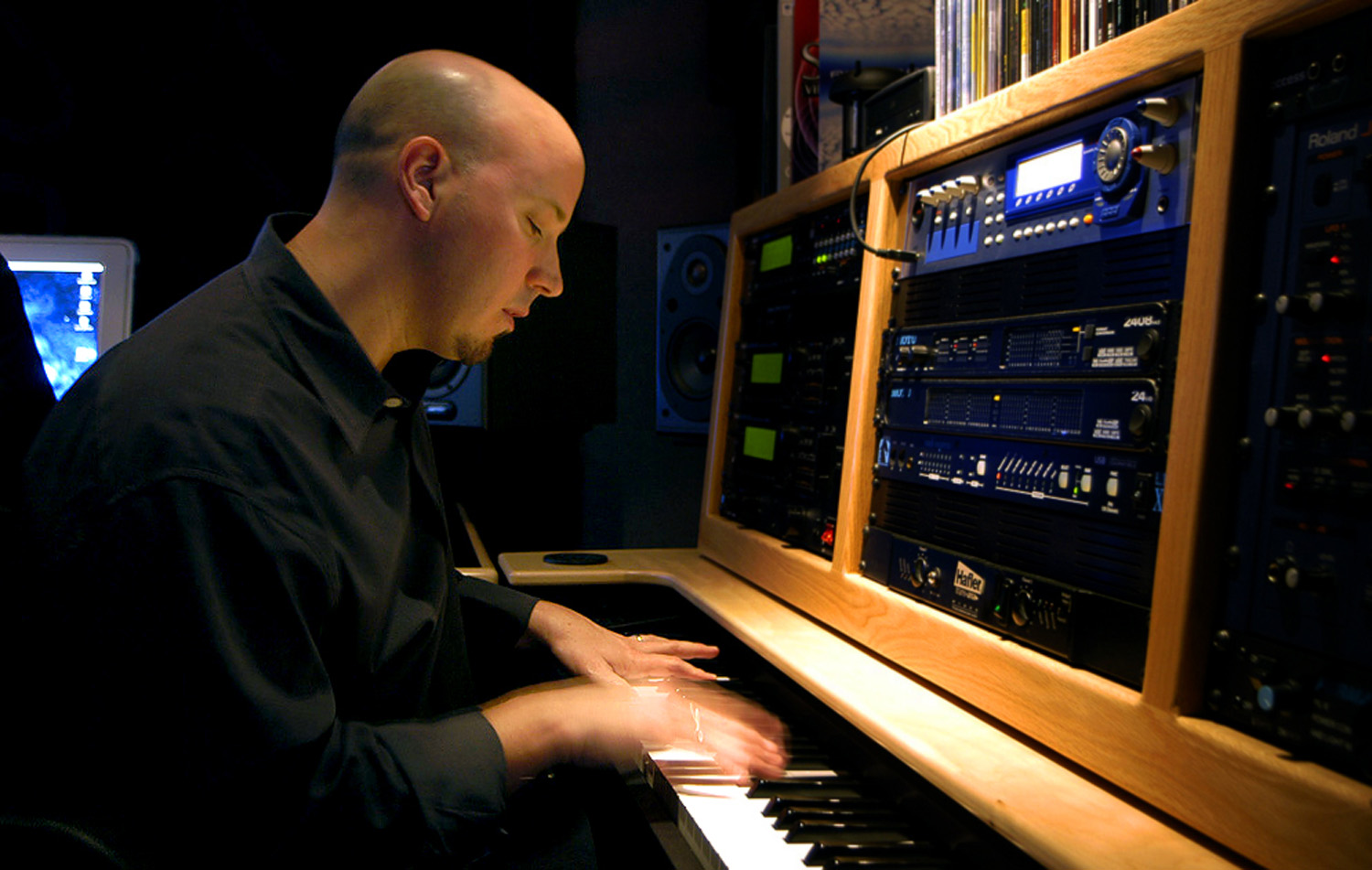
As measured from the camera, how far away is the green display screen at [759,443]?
1.70 meters

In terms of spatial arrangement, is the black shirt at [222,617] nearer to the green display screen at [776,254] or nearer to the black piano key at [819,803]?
the black piano key at [819,803]

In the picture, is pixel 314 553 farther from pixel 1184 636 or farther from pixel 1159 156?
pixel 1159 156

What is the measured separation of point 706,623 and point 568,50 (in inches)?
75.9

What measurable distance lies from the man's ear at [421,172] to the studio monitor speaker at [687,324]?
1352mm

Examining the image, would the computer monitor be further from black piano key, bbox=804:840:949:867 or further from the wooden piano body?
black piano key, bbox=804:840:949:867

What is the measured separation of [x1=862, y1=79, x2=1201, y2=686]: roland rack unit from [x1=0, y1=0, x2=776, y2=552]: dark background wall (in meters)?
1.56

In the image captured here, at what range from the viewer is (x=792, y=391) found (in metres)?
1.65

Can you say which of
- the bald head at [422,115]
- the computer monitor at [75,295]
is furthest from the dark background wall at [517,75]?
the bald head at [422,115]

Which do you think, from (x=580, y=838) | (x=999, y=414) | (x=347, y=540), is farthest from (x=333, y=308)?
(x=580, y=838)

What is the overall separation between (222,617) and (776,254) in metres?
1.23

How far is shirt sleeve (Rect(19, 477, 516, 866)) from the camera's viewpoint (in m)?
0.80

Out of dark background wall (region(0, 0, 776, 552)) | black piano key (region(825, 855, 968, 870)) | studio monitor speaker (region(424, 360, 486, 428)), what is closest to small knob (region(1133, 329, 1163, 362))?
black piano key (region(825, 855, 968, 870))

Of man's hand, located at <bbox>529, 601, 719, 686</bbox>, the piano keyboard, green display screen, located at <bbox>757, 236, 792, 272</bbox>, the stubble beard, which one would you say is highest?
green display screen, located at <bbox>757, 236, 792, 272</bbox>

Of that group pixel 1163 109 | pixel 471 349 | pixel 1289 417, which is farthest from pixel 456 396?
pixel 1289 417
